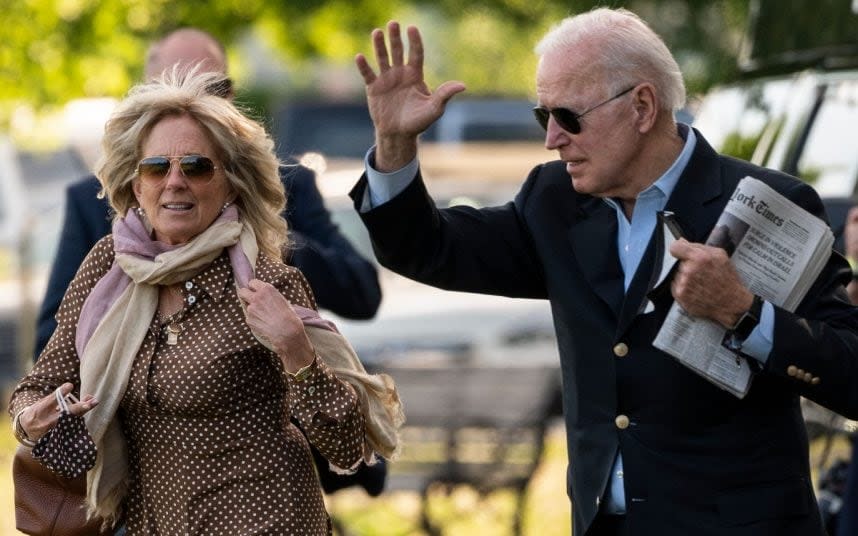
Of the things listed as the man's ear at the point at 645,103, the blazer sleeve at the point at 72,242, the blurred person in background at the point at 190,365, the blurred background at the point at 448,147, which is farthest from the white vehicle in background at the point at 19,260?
the man's ear at the point at 645,103

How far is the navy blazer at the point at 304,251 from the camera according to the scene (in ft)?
18.4

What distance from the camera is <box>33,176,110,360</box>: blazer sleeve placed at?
219 inches

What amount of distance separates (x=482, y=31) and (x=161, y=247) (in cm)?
3023

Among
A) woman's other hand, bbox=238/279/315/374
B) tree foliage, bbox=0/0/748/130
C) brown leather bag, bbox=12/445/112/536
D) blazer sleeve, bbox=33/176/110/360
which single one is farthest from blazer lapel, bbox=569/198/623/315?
tree foliage, bbox=0/0/748/130

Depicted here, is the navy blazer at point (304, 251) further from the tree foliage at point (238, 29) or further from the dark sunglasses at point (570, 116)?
the tree foliage at point (238, 29)

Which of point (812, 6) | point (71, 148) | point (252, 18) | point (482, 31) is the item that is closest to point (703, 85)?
point (252, 18)

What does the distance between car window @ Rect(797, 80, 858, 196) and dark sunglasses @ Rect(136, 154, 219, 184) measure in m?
2.58

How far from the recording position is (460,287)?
4734 mm

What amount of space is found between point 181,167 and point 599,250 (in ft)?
3.30

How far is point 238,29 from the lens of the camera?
17.2 metres

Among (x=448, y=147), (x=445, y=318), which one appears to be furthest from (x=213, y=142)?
(x=448, y=147)

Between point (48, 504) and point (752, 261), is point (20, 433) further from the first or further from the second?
point (752, 261)

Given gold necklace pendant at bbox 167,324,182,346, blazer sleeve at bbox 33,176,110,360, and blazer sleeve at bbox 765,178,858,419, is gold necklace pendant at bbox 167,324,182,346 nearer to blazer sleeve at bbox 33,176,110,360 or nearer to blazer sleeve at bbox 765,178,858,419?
blazer sleeve at bbox 33,176,110,360

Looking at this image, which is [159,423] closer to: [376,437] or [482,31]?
[376,437]
